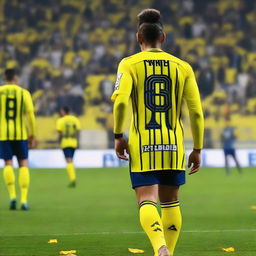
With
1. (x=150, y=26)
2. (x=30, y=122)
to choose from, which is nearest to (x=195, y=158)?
(x=150, y=26)

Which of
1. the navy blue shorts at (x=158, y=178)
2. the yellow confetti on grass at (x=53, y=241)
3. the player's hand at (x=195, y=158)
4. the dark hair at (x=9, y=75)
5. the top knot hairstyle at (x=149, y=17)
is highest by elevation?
the dark hair at (x=9, y=75)

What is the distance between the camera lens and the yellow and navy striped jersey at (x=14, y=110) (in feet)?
35.0

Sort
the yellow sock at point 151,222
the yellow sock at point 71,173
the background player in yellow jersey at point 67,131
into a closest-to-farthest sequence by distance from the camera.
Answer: the yellow sock at point 151,222 < the yellow sock at point 71,173 < the background player in yellow jersey at point 67,131

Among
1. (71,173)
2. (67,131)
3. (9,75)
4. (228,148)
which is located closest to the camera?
(9,75)

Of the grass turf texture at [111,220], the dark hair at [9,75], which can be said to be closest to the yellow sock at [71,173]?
the grass turf texture at [111,220]

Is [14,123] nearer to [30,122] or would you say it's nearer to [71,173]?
[30,122]

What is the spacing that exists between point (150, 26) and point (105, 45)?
24.0 m

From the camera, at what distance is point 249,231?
26.8 feet

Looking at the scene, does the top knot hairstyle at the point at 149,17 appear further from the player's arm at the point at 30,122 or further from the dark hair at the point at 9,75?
the dark hair at the point at 9,75

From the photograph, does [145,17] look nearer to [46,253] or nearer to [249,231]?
[46,253]

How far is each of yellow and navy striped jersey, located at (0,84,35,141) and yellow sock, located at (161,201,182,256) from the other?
5618 mm

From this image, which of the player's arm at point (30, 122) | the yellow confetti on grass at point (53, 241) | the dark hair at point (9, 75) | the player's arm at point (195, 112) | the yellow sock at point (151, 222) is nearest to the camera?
the yellow sock at point (151, 222)

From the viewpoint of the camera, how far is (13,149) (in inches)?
422

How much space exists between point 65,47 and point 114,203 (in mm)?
17334
